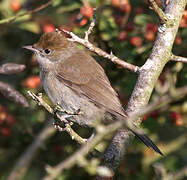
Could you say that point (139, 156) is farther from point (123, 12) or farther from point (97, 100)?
point (123, 12)

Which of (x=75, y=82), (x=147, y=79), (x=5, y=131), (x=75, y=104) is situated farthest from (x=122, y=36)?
(x=5, y=131)

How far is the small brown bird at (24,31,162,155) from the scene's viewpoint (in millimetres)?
4320

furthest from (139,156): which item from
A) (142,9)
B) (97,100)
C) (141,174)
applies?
(142,9)

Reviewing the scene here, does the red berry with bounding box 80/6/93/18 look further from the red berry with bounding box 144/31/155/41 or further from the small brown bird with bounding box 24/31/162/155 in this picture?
the red berry with bounding box 144/31/155/41

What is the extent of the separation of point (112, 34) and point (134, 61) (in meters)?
0.40

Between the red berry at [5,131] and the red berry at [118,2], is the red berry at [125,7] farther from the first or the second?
the red berry at [5,131]

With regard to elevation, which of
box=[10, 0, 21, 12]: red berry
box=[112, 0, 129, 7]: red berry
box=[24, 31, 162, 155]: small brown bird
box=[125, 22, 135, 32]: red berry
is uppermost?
box=[112, 0, 129, 7]: red berry

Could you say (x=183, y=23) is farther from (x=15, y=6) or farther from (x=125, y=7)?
(x=15, y=6)

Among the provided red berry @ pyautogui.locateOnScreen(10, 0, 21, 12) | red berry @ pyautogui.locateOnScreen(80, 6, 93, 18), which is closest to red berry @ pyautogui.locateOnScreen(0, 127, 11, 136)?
red berry @ pyautogui.locateOnScreen(10, 0, 21, 12)

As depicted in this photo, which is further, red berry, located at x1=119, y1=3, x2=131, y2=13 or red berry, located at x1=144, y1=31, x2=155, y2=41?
red berry, located at x1=119, y1=3, x2=131, y2=13

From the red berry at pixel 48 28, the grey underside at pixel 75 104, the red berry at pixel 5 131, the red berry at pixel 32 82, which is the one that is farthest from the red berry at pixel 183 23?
the red berry at pixel 5 131

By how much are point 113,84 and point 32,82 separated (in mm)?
924

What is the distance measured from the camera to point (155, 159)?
435 centimetres

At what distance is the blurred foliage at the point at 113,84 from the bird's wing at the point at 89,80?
0.17 metres
